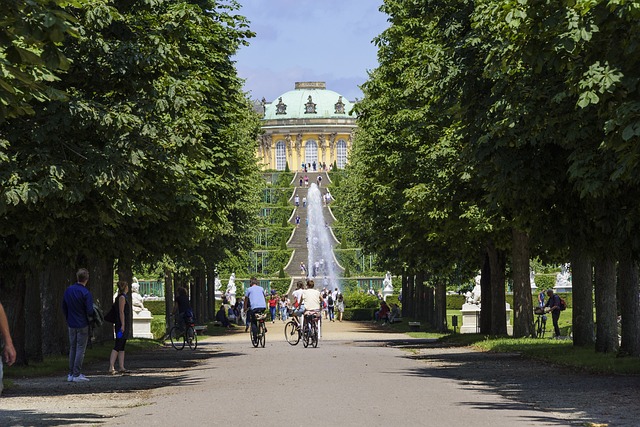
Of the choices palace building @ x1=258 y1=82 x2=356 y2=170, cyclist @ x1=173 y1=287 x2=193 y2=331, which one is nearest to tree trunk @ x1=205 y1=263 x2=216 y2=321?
cyclist @ x1=173 y1=287 x2=193 y2=331

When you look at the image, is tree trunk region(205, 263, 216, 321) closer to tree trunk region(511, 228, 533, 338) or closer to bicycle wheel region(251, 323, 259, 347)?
bicycle wheel region(251, 323, 259, 347)

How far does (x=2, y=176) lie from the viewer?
1689 cm

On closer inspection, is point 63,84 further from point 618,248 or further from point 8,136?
point 618,248

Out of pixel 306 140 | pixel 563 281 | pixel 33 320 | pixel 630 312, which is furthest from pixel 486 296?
pixel 306 140

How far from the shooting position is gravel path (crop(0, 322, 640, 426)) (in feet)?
41.4

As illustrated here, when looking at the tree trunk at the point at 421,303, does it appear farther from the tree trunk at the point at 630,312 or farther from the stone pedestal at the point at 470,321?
the tree trunk at the point at 630,312

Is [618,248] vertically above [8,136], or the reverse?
[8,136]

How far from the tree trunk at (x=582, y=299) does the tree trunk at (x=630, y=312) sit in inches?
122

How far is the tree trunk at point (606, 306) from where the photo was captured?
22.3 meters

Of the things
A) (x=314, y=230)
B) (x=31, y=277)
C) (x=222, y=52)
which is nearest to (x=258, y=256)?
(x=314, y=230)

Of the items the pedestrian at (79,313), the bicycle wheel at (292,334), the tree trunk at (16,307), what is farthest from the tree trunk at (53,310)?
the bicycle wheel at (292,334)

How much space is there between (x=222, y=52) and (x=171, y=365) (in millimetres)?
9381

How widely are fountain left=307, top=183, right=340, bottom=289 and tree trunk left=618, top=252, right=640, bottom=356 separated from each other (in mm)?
75494

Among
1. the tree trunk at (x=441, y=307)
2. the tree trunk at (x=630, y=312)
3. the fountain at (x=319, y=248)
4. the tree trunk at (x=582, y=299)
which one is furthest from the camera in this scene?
the fountain at (x=319, y=248)
